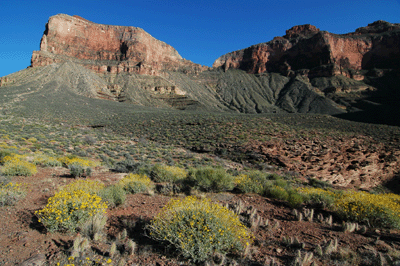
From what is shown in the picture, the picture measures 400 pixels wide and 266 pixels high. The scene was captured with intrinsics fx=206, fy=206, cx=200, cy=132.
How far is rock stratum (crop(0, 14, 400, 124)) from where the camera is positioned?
66.9 m

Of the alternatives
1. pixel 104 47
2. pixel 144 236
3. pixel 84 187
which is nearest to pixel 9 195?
pixel 84 187

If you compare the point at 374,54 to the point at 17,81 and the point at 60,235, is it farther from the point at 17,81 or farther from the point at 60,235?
the point at 17,81

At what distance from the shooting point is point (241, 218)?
484 cm

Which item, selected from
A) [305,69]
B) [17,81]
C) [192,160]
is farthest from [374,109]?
[17,81]

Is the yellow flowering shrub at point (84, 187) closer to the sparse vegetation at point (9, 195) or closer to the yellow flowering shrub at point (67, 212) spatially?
the yellow flowering shrub at point (67, 212)

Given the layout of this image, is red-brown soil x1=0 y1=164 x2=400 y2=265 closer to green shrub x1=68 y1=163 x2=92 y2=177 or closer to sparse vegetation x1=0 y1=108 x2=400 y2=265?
sparse vegetation x1=0 y1=108 x2=400 y2=265

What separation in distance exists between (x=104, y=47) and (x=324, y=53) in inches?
4149

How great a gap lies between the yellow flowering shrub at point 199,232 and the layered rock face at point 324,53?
107194 millimetres

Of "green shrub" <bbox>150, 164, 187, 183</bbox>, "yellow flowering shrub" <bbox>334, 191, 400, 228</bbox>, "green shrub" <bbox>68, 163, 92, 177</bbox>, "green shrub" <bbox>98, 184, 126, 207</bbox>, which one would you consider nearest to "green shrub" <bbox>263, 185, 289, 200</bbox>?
"yellow flowering shrub" <bbox>334, 191, 400, 228</bbox>

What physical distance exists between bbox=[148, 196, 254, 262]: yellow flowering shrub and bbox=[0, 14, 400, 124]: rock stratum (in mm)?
Answer: 62723

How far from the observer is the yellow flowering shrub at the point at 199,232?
10.8 ft

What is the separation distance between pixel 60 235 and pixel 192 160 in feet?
34.7

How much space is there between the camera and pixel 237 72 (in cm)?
11038

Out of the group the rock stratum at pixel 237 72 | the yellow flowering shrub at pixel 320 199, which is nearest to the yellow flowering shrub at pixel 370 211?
the yellow flowering shrub at pixel 320 199
